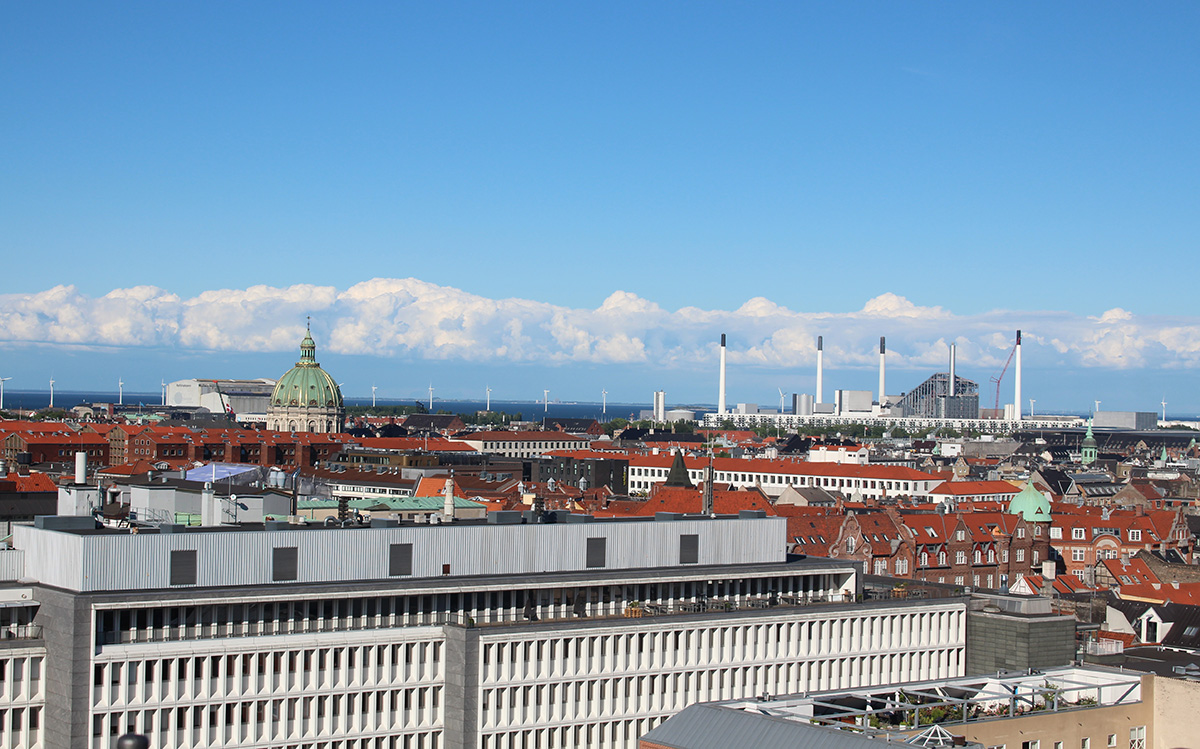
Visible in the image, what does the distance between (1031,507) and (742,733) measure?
81636mm

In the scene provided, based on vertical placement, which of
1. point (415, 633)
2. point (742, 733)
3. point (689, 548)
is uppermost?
point (689, 548)

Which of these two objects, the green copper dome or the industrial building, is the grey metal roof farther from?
the green copper dome

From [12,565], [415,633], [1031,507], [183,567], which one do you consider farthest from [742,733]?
[1031,507]

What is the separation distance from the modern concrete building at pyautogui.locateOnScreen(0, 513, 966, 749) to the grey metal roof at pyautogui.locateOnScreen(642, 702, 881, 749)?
11449 mm

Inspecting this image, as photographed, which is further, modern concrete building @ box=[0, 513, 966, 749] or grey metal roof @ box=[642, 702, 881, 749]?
modern concrete building @ box=[0, 513, 966, 749]

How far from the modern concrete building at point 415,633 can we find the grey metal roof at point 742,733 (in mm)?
11449

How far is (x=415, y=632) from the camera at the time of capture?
155ft

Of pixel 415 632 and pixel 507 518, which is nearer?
pixel 415 632

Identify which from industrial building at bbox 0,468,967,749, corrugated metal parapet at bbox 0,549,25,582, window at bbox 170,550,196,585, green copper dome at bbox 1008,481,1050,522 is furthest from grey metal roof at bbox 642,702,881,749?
green copper dome at bbox 1008,481,1050,522

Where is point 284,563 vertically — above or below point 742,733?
above

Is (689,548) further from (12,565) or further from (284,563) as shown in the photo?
(12,565)

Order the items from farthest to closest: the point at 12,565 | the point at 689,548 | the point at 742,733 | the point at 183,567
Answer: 1. the point at 689,548
2. the point at 12,565
3. the point at 183,567
4. the point at 742,733

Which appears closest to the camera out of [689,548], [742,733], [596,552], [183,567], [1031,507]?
[742,733]

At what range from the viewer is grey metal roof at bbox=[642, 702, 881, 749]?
3422 cm
